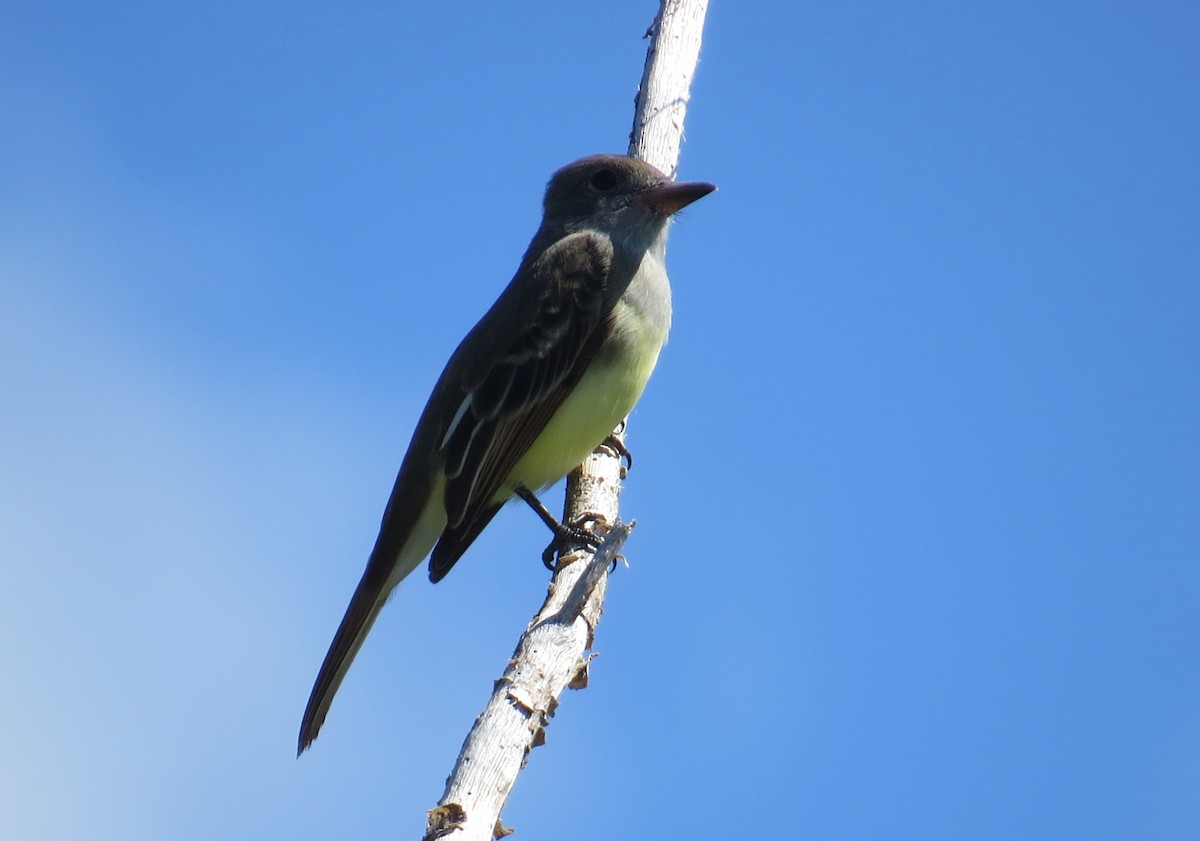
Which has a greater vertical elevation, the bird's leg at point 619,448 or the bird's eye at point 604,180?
the bird's eye at point 604,180

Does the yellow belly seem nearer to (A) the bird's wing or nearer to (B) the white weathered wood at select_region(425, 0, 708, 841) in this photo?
(A) the bird's wing

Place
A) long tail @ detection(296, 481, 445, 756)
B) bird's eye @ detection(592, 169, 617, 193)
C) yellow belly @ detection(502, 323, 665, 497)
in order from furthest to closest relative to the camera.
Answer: bird's eye @ detection(592, 169, 617, 193)
yellow belly @ detection(502, 323, 665, 497)
long tail @ detection(296, 481, 445, 756)

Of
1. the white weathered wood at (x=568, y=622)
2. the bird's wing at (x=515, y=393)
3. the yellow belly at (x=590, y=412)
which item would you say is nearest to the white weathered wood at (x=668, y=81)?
the white weathered wood at (x=568, y=622)

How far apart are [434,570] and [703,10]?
→ 373 centimetres

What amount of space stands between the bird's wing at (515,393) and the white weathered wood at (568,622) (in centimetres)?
51

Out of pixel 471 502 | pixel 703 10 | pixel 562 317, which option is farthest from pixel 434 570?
pixel 703 10

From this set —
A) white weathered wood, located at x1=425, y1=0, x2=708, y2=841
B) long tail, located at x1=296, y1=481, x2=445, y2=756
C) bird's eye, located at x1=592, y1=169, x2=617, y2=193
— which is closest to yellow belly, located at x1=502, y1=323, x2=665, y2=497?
white weathered wood, located at x1=425, y1=0, x2=708, y2=841

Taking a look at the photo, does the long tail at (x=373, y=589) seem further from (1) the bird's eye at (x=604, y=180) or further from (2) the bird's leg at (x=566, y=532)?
(1) the bird's eye at (x=604, y=180)

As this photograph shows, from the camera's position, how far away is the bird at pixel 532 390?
267 inches

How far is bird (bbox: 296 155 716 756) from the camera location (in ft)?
22.3

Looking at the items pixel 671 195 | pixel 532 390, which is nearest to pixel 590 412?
pixel 532 390

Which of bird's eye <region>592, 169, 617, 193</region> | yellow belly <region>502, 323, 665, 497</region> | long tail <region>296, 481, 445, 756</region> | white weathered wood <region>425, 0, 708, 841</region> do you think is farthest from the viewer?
bird's eye <region>592, 169, 617, 193</region>

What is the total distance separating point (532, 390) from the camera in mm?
6844

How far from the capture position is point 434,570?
6.83m
